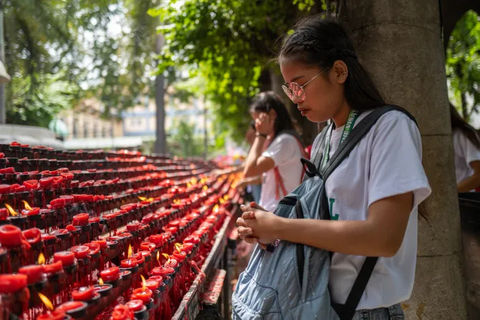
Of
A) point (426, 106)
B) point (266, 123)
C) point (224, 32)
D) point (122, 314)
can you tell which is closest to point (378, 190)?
point (122, 314)

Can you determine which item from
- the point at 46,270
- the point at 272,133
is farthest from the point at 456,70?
the point at 46,270

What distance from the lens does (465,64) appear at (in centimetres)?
1376

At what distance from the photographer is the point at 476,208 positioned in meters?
2.93

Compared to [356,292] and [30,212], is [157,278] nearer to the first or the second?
[30,212]

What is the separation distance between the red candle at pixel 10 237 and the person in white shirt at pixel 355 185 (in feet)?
2.95

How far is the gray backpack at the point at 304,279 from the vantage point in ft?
4.73

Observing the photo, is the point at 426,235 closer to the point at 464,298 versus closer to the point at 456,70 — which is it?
the point at 464,298

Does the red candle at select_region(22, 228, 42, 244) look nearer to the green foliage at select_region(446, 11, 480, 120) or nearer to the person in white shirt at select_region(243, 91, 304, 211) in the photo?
the person in white shirt at select_region(243, 91, 304, 211)

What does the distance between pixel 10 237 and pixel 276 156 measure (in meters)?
2.72

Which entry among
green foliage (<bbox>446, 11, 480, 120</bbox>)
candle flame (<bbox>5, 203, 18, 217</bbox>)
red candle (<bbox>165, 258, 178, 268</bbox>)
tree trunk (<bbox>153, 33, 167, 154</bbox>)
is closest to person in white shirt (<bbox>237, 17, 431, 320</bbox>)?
red candle (<bbox>165, 258, 178, 268</bbox>)

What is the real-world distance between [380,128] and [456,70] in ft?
49.9

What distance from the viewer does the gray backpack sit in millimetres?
1442

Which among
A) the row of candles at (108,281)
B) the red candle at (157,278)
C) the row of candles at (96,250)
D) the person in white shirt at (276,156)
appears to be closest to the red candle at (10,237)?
the row of candles at (96,250)

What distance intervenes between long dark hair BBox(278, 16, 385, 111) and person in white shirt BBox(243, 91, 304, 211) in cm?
228
